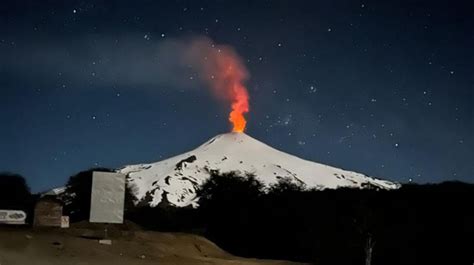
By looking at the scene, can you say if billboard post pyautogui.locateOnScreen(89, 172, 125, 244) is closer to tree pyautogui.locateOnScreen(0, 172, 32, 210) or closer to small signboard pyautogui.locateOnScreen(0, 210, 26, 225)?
small signboard pyautogui.locateOnScreen(0, 210, 26, 225)

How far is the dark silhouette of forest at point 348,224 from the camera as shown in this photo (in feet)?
188

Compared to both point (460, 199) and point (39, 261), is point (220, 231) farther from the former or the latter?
point (39, 261)

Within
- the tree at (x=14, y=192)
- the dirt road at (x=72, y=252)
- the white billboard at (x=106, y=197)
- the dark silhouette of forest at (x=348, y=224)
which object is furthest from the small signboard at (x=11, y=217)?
the tree at (x=14, y=192)

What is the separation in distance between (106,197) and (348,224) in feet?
101

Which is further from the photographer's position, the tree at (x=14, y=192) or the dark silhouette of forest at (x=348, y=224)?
the tree at (x=14, y=192)

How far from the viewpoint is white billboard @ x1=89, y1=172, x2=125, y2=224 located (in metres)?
40.9

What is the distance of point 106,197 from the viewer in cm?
4112

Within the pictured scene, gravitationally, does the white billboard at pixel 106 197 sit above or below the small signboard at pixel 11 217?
above

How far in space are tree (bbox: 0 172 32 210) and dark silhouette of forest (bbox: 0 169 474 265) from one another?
1178mm

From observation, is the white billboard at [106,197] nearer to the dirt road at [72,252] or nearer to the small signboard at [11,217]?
the dirt road at [72,252]

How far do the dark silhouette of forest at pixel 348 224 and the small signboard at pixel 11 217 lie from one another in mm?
25286

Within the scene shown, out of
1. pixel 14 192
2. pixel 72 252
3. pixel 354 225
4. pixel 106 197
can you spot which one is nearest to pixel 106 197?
pixel 106 197

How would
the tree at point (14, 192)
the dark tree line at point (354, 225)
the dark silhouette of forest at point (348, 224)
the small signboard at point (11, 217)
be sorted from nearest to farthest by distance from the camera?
the dark tree line at point (354, 225), the dark silhouette of forest at point (348, 224), the small signboard at point (11, 217), the tree at point (14, 192)

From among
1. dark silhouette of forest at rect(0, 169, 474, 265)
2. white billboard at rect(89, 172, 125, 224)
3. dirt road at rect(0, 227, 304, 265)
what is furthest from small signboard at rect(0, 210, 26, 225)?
dark silhouette of forest at rect(0, 169, 474, 265)
